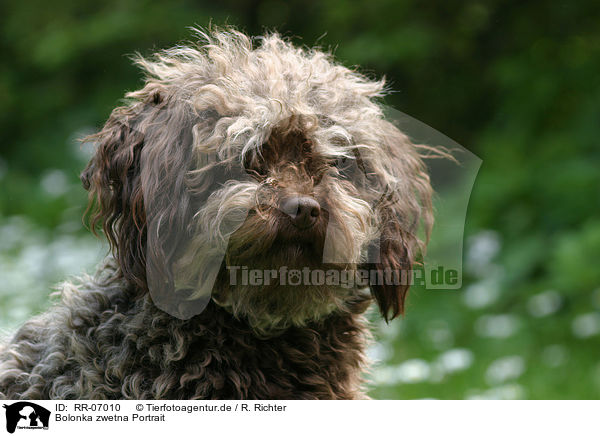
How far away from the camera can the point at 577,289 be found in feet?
13.8

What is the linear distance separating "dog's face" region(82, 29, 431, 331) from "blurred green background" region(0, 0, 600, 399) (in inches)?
15.4

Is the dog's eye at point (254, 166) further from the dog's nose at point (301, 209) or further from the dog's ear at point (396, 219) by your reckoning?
the dog's ear at point (396, 219)

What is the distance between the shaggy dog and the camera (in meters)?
2.29

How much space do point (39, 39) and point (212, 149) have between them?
1.34 metres

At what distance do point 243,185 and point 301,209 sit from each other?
0.20 m

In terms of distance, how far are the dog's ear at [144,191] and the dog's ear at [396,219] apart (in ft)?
2.04

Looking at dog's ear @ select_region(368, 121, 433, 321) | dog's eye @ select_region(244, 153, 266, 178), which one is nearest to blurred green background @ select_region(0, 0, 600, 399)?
dog's ear @ select_region(368, 121, 433, 321)

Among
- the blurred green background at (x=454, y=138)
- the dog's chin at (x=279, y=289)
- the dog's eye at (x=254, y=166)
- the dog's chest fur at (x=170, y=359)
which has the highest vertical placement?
the blurred green background at (x=454, y=138)

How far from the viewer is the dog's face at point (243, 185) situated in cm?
226
